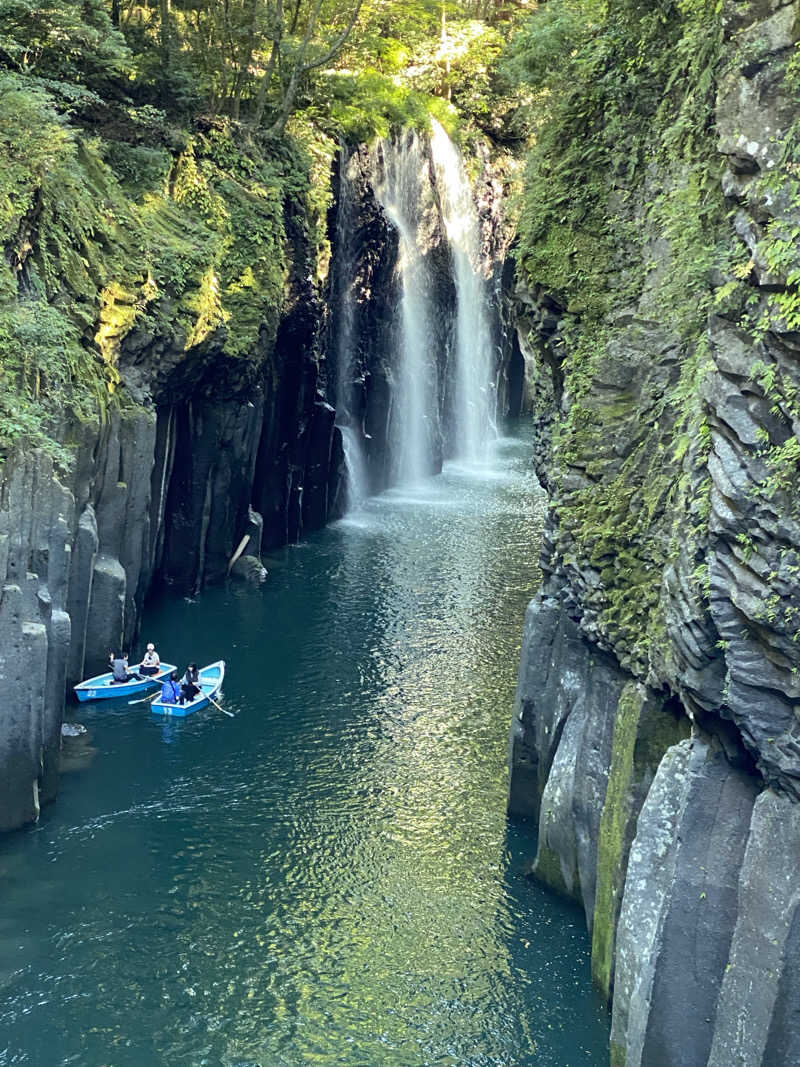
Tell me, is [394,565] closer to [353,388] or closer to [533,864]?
[353,388]

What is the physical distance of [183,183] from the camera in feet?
116

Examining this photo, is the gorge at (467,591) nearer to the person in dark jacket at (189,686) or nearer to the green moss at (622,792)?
the green moss at (622,792)

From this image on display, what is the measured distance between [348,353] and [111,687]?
23360 mm

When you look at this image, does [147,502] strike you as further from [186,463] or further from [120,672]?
[120,672]

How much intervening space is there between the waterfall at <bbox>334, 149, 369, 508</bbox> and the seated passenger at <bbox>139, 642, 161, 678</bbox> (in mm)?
19457

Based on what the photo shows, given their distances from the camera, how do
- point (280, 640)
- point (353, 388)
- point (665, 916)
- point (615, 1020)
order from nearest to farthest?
point (665, 916), point (615, 1020), point (280, 640), point (353, 388)

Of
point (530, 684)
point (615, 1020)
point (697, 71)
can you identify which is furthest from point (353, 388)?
point (615, 1020)

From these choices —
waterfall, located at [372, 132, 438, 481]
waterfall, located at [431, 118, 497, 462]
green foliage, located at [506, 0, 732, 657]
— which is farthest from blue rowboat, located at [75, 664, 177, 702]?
waterfall, located at [431, 118, 497, 462]

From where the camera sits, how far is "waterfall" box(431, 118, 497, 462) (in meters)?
55.6

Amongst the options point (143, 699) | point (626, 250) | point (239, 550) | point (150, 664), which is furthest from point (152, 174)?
point (626, 250)

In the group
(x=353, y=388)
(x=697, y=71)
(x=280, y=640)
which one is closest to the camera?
(x=697, y=71)

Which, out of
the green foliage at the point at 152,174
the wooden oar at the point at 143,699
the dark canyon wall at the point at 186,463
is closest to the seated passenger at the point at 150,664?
the wooden oar at the point at 143,699

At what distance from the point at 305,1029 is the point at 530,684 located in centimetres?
803

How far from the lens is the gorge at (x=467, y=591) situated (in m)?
13.5
